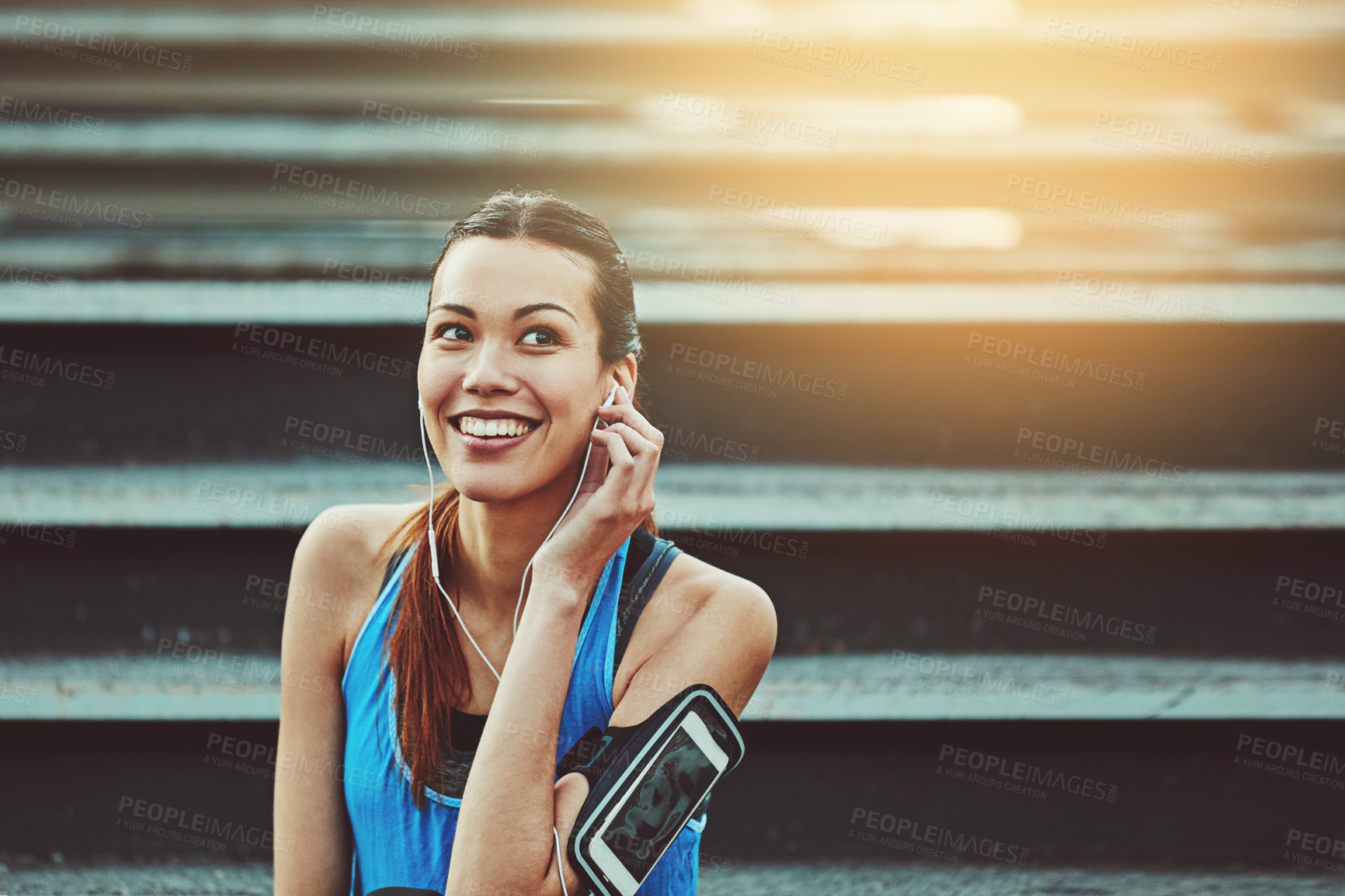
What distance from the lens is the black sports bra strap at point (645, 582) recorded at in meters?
1.52

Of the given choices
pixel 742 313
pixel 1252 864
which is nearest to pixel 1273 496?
pixel 1252 864

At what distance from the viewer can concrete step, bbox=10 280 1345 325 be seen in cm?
189

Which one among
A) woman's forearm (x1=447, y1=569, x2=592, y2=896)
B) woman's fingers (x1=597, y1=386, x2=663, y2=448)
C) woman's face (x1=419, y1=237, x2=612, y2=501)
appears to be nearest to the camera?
woman's forearm (x1=447, y1=569, x2=592, y2=896)

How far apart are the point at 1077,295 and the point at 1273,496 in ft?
2.05

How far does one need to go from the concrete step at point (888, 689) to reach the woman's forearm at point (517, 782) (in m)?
0.65

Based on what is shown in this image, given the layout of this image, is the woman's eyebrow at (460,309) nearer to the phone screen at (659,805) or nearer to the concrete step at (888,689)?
the phone screen at (659,805)

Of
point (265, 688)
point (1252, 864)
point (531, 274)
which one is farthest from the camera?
point (1252, 864)

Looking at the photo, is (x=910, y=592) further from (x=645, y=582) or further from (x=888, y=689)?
(x=645, y=582)

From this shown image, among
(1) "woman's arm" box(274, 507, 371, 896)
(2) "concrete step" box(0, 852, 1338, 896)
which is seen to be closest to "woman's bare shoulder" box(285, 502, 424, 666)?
(1) "woman's arm" box(274, 507, 371, 896)

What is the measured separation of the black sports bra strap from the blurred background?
258mm

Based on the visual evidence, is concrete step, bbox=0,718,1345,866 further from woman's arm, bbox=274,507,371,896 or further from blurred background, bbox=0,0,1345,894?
woman's arm, bbox=274,507,371,896

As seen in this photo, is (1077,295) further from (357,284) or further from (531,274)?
(357,284)

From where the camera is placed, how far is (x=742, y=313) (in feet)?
6.23

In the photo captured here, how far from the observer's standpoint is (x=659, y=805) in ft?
4.38
